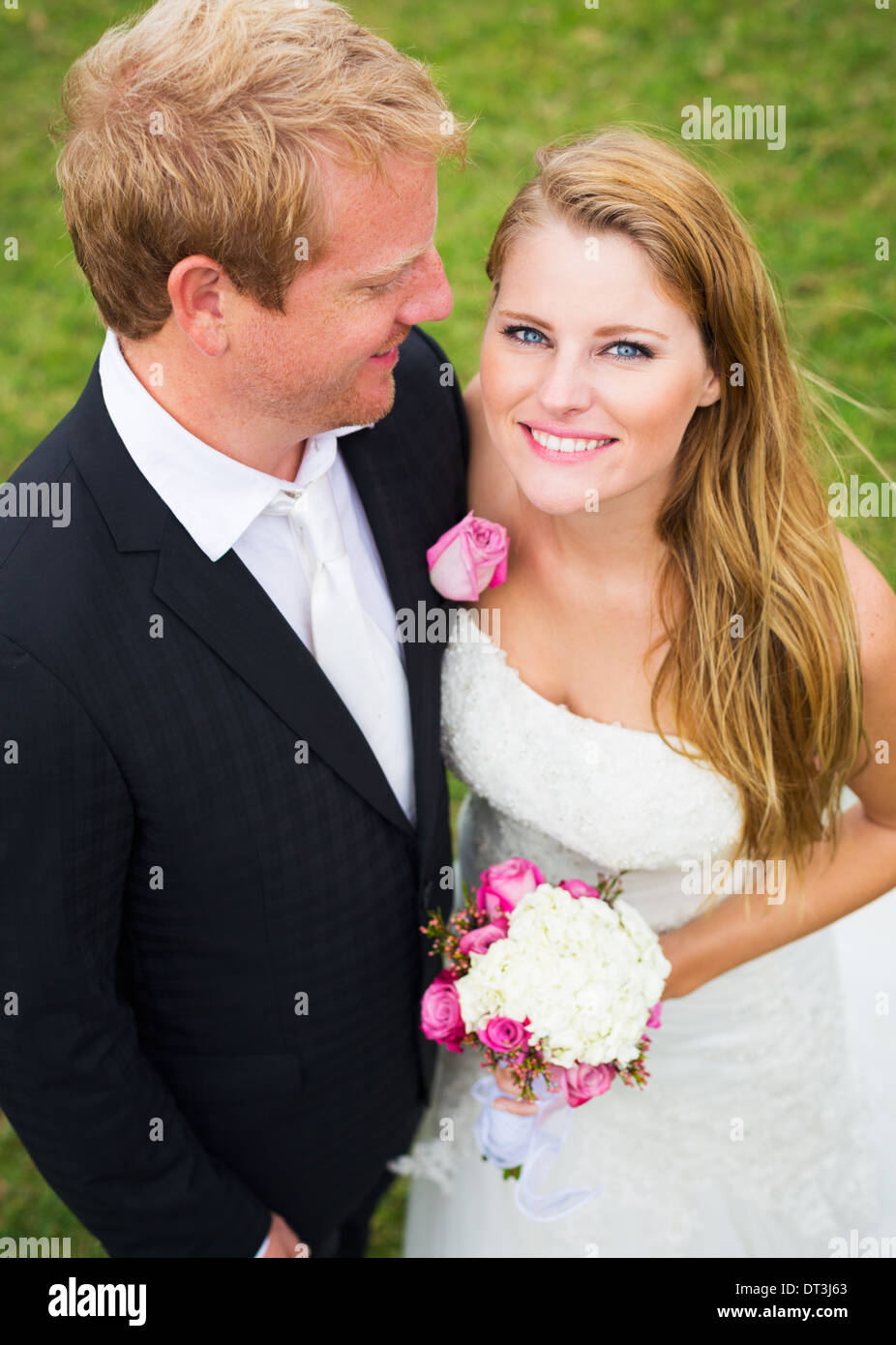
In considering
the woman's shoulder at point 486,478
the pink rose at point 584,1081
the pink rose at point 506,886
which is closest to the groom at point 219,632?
the pink rose at point 506,886

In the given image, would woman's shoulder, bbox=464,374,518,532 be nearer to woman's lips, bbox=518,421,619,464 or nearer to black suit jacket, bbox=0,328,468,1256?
black suit jacket, bbox=0,328,468,1256

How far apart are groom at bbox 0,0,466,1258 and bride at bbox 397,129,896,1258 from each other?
Result: 0.31 m

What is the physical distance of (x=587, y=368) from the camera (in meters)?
2.69

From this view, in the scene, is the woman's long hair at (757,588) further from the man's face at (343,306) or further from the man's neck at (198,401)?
the man's neck at (198,401)

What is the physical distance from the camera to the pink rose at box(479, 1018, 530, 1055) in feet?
8.79

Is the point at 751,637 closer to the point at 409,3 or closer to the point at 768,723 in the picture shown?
the point at 768,723

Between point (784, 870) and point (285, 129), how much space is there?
2.30m

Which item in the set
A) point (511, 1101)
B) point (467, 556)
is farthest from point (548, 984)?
point (467, 556)

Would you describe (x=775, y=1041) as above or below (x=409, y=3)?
below

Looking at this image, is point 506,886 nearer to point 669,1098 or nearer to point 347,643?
point 347,643

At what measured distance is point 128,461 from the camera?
8.10 ft

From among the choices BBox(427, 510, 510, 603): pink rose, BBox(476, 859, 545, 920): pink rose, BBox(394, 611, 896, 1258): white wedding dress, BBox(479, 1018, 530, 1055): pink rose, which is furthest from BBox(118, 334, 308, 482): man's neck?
BBox(479, 1018, 530, 1055): pink rose
